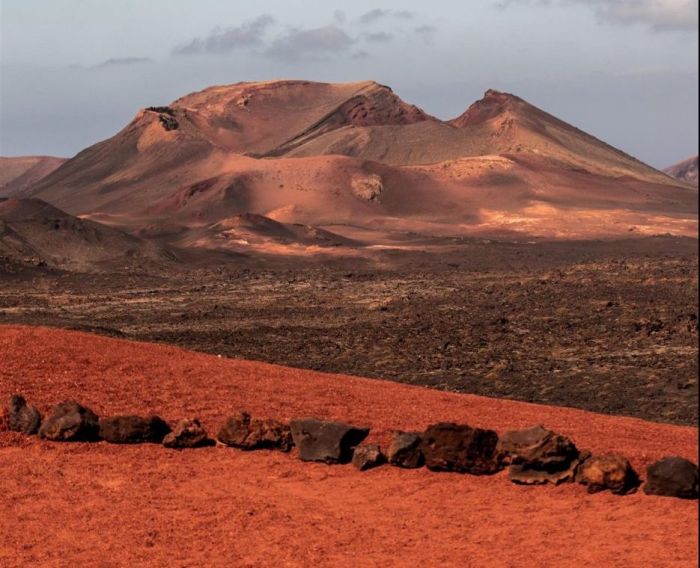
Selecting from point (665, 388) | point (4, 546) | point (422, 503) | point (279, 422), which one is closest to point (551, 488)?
point (422, 503)

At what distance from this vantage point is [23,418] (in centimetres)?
1627

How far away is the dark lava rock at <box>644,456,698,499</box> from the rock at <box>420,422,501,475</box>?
1.94 m

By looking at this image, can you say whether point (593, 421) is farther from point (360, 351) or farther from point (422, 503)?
point (360, 351)

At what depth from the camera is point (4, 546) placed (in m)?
12.1

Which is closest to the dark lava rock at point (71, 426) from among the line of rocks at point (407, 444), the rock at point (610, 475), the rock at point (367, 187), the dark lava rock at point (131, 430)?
the line of rocks at point (407, 444)

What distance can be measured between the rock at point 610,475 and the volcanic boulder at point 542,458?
296 millimetres

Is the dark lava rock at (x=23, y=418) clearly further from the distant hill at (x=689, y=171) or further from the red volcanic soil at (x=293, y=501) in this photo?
the distant hill at (x=689, y=171)

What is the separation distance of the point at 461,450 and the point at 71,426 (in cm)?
526

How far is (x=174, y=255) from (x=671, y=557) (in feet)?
174

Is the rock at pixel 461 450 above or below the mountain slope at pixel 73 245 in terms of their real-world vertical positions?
below

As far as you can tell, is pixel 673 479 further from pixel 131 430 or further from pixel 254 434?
pixel 131 430

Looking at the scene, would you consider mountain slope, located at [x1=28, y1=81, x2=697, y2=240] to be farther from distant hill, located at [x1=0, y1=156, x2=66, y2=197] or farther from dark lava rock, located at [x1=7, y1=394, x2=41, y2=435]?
dark lava rock, located at [x1=7, y1=394, x2=41, y2=435]

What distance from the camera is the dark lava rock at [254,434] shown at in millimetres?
15641

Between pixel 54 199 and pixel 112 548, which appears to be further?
pixel 54 199
